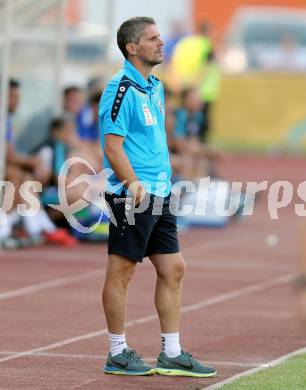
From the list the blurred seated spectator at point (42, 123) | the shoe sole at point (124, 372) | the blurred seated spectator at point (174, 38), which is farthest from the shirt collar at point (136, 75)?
the blurred seated spectator at point (174, 38)

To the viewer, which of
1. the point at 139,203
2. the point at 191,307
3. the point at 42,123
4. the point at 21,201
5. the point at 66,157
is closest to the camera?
the point at 139,203

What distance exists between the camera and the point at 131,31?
8938mm

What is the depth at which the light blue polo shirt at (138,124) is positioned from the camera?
8797 millimetres

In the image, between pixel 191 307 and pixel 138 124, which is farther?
pixel 191 307

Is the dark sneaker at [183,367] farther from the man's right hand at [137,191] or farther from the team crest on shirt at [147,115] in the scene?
the team crest on shirt at [147,115]

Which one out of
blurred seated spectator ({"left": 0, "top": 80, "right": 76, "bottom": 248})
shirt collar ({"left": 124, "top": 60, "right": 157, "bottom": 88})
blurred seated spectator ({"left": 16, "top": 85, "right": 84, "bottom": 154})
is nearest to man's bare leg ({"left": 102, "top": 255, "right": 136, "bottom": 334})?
shirt collar ({"left": 124, "top": 60, "right": 157, "bottom": 88})

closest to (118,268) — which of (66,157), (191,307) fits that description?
(191,307)

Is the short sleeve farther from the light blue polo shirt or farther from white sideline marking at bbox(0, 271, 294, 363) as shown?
white sideline marking at bbox(0, 271, 294, 363)

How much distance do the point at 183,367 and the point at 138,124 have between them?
157 centimetres

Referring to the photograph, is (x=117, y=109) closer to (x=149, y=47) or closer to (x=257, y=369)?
(x=149, y=47)

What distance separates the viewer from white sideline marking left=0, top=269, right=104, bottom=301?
12.7 meters

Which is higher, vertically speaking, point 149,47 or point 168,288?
point 149,47

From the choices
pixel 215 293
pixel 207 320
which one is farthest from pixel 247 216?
pixel 207 320

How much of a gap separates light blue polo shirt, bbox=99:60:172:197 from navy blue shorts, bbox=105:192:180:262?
0.09 m
